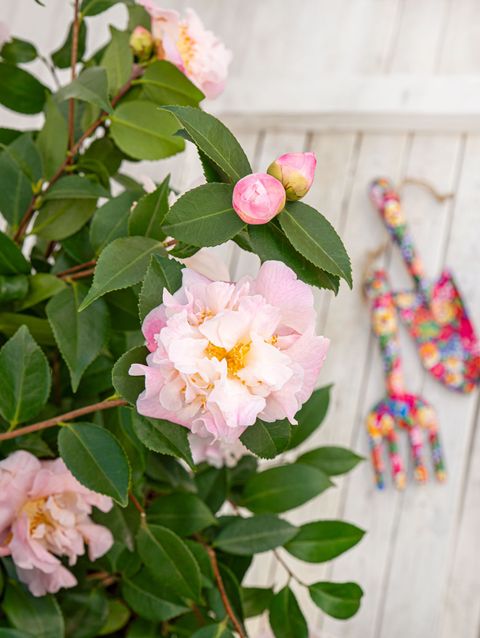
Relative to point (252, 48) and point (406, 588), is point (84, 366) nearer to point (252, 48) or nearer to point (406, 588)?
point (406, 588)

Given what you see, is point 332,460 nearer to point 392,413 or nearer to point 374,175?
point 392,413

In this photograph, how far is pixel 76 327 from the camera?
2.11 ft

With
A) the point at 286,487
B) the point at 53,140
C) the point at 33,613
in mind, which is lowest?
the point at 33,613

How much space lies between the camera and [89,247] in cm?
73

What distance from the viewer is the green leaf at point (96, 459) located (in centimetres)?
58

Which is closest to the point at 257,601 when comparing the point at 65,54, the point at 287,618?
the point at 287,618

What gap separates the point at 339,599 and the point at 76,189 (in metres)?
0.43

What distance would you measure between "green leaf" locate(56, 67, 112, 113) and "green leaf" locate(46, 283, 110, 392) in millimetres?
145

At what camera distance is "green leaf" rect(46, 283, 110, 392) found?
0.63 m

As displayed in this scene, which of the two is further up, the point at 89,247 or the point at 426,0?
the point at 426,0

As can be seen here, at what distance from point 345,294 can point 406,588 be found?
613 millimetres

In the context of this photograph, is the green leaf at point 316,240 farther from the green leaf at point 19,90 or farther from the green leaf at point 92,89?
the green leaf at point 19,90

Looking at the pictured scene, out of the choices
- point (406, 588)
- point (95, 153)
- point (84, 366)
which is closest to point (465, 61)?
→ point (406, 588)

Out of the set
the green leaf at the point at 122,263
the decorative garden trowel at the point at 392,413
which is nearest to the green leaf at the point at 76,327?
the green leaf at the point at 122,263
